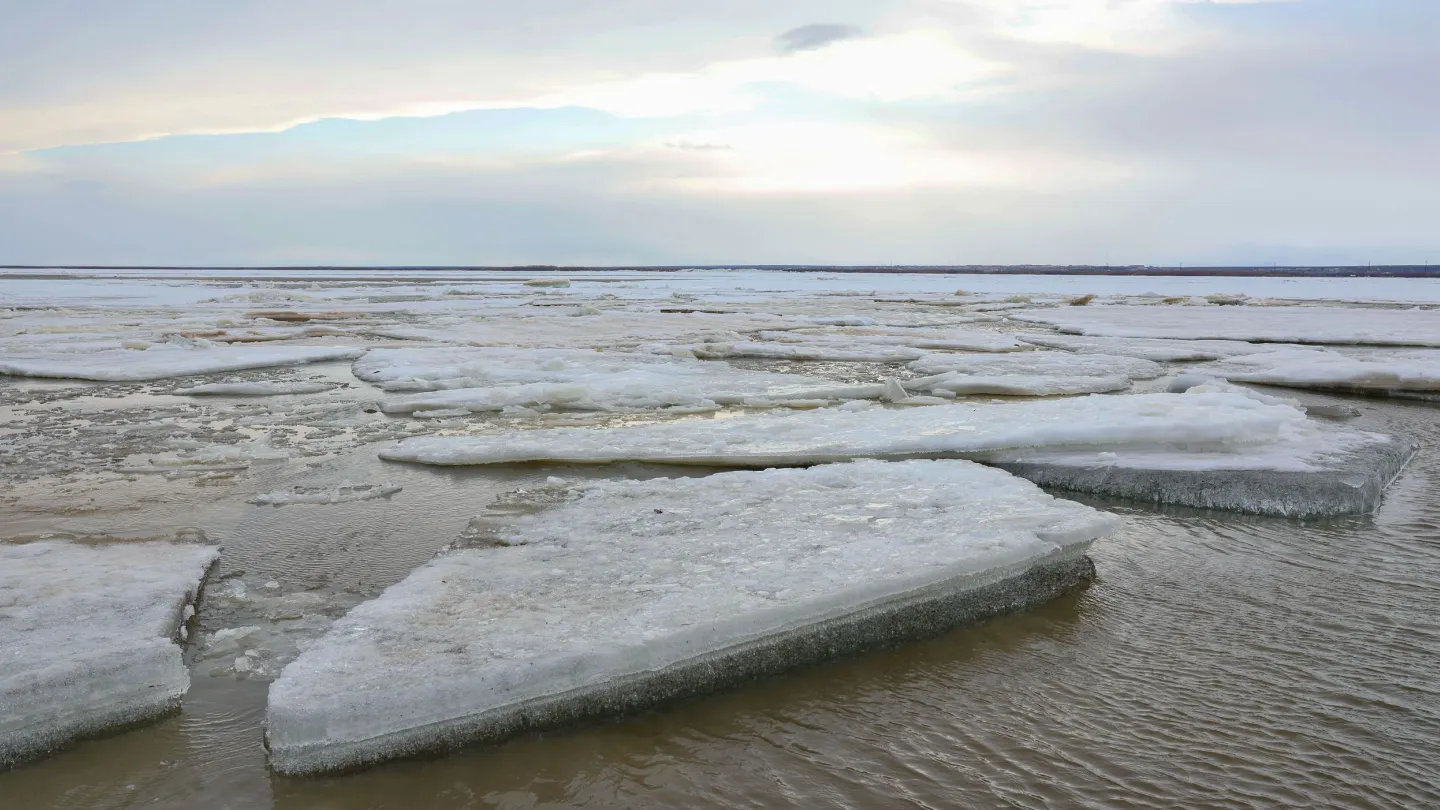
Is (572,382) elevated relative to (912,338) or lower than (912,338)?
lower

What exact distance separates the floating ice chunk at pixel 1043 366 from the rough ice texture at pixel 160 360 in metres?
8.59

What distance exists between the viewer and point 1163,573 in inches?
169

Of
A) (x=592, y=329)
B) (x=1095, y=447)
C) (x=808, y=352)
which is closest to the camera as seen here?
(x=1095, y=447)

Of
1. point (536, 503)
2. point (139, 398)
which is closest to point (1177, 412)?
point (536, 503)

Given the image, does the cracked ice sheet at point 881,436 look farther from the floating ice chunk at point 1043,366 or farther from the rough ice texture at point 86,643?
the floating ice chunk at point 1043,366

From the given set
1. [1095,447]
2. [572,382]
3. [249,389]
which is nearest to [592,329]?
[572,382]

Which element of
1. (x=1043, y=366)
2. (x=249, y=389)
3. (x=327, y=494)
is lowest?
(x=327, y=494)

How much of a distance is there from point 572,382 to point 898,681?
6802mm

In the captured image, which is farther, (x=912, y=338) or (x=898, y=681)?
(x=912, y=338)

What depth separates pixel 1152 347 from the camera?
1481 cm

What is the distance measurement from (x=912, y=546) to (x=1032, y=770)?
1.36 meters

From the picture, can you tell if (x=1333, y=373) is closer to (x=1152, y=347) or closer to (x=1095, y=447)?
(x=1152, y=347)

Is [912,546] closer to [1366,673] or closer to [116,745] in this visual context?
[1366,673]

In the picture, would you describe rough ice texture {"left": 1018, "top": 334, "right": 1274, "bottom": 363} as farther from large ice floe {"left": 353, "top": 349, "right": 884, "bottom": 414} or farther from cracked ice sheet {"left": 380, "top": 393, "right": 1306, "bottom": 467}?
cracked ice sheet {"left": 380, "top": 393, "right": 1306, "bottom": 467}
